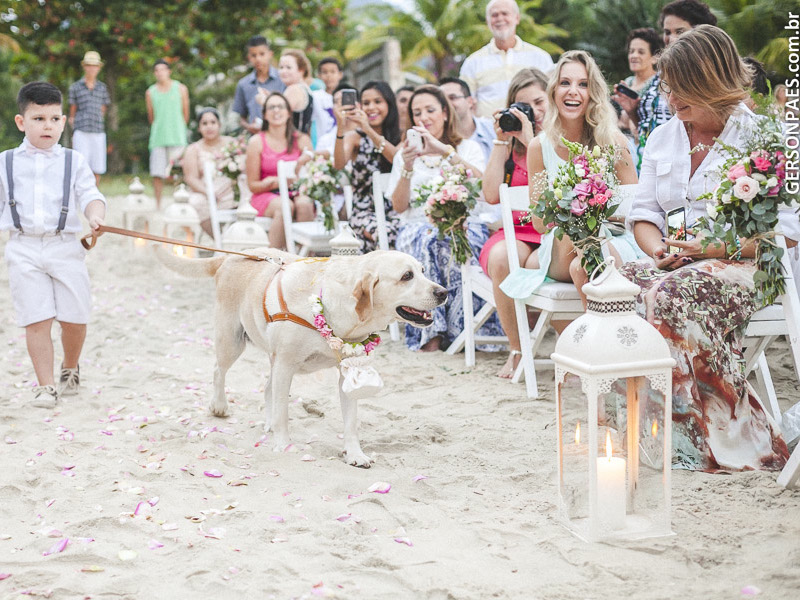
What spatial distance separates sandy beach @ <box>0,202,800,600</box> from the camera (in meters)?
2.90

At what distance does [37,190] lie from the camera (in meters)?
5.18

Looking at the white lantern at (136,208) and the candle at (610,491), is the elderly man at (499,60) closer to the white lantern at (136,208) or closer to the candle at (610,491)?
the white lantern at (136,208)

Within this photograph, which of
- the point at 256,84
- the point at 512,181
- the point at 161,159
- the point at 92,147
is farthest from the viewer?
the point at 161,159

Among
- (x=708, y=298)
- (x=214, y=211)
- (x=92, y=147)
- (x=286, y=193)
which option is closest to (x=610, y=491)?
(x=708, y=298)

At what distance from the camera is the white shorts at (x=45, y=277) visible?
523 cm

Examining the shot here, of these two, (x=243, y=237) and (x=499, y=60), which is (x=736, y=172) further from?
(x=499, y=60)

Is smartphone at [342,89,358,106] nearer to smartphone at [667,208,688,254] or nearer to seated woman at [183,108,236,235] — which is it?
smartphone at [667,208,688,254]

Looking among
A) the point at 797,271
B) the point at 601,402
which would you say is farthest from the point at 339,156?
the point at 601,402

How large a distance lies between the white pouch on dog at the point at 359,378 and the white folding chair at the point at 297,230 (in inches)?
157

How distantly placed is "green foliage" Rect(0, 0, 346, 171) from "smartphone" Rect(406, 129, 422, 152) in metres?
14.5

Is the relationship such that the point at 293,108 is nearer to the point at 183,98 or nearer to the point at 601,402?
the point at 183,98

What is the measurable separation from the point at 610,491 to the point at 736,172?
1.48 meters

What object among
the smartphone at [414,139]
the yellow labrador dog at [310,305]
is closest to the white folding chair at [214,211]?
the smartphone at [414,139]

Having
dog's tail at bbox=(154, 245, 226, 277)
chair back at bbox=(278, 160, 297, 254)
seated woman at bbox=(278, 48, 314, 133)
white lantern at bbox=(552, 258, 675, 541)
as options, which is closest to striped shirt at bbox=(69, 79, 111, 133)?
seated woman at bbox=(278, 48, 314, 133)
